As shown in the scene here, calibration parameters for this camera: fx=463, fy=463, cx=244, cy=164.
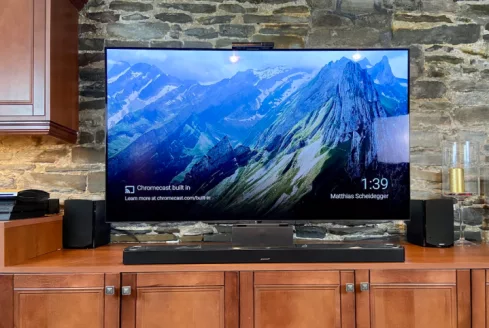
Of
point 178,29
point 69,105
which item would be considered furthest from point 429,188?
point 69,105

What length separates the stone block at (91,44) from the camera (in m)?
2.72

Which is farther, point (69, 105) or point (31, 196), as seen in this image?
point (69, 105)

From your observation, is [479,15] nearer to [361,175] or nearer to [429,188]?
[429,188]

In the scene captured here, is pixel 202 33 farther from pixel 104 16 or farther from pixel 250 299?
pixel 250 299

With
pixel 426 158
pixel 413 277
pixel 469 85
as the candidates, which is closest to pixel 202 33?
pixel 426 158

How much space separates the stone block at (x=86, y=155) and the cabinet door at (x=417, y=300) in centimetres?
165

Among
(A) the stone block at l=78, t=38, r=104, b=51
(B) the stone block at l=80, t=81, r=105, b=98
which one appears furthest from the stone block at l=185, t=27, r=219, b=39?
(B) the stone block at l=80, t=81, r=105, b=98

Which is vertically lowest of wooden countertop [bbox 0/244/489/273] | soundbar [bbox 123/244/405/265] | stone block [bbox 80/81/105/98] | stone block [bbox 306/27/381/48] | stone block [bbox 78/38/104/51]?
wooden countertop [bbox 0/244/489/273]

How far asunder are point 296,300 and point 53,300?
3.50ft

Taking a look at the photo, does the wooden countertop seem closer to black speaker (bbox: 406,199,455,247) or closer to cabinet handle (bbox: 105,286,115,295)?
cabinet handle (bbox: 105,286,115,295)

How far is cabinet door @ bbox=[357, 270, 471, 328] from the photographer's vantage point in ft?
6.84

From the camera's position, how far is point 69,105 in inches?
100

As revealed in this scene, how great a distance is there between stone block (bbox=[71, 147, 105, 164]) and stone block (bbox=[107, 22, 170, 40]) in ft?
2.27

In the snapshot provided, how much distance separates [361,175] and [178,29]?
1362 mm
